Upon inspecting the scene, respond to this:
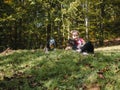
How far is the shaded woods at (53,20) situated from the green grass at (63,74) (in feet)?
85.1

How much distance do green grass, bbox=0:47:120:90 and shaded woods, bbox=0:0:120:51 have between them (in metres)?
25.9

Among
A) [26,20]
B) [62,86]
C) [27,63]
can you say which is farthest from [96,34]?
[62,86]

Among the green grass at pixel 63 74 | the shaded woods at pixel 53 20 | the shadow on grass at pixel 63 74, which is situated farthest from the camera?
the shaded woods at pixel 53 20

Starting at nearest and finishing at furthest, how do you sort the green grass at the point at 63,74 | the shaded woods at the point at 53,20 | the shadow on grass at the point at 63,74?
the green grass at the point at 63,74 < the shadow on grass at the point at 63,74 < the shaded woods at the point at 53,20

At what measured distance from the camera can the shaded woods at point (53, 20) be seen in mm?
40281

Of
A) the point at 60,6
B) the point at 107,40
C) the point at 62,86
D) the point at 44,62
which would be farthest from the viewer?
the point at 107,40

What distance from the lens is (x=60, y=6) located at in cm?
4338

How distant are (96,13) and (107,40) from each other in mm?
6340

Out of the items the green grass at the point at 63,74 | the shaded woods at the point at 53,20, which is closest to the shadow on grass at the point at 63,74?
the green grass at the point at 63,74

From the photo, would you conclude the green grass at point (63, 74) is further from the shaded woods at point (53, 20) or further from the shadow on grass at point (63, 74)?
the shaded woods at point (53, 20)

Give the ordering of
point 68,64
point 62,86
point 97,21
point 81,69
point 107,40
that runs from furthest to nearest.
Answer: point 107,40 < point 97,21 < point 68,64 < point 81,69 < point 62,86

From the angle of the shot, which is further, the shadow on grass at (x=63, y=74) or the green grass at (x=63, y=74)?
the shadow on grass at (x=63, y=74)

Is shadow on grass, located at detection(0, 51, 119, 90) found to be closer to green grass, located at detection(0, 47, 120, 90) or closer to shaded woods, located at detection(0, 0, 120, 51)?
green grass, located at detection(0, 47, 120, 90)

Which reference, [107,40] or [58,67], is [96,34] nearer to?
[107,40]
